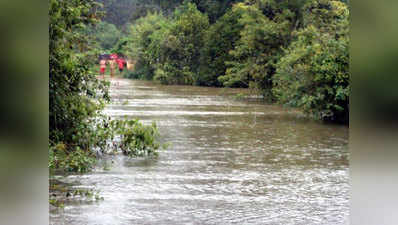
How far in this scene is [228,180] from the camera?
926 cm

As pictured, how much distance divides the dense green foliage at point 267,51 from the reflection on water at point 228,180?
1.54 metres

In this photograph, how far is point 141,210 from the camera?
23.2 ft

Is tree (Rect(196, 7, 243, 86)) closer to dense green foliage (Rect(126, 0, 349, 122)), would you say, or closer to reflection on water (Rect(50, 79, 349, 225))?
dense green foliage (Rect(126, 0, 349, 122))

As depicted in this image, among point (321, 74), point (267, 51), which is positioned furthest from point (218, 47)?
point (321, 74)

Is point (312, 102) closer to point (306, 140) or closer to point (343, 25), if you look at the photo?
point (343, 25)

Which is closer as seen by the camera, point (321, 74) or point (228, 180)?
point (228, 180)

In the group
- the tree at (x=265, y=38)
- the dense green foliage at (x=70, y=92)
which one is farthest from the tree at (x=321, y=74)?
the dense green foliage at (x=70, y=92)

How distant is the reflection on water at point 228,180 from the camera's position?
6812mm

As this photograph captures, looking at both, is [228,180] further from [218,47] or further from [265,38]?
[218,47]

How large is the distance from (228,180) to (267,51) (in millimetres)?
18633

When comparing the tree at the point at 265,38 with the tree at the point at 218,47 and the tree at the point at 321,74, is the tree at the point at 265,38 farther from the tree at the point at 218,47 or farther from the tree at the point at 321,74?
the tree at the point at 218,47

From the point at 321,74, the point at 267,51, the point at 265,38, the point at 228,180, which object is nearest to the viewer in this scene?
the point at 228,180
